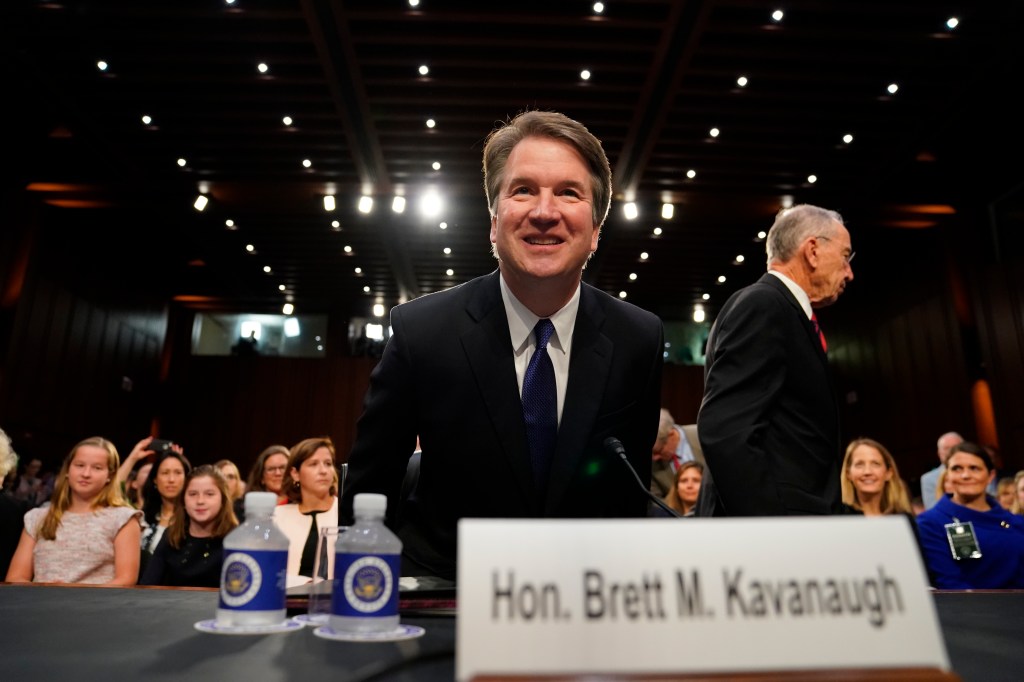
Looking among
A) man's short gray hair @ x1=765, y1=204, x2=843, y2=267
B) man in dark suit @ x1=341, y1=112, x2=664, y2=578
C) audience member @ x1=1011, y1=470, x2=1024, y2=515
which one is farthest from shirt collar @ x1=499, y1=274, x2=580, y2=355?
audience member @ x1=1011, y1=470, x2=1024, y2=515

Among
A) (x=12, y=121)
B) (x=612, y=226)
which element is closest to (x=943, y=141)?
(x=612, y=226)

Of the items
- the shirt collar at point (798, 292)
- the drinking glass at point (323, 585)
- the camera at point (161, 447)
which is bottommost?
the drinking glass at point (323, 585)

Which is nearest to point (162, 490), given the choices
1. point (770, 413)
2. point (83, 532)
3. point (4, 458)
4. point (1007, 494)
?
point (4, 458)

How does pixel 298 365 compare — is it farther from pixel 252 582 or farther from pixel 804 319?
pixel 252 582

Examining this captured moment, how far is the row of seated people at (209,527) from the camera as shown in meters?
3.19

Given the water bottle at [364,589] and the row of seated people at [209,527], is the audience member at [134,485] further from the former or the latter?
the water bottle at [364,589]

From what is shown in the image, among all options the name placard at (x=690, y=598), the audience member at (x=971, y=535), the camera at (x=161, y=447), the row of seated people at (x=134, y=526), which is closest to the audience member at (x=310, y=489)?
the row of seated people at (x=134, y=526)

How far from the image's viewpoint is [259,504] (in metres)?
0.84

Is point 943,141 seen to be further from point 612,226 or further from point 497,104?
point 497,104

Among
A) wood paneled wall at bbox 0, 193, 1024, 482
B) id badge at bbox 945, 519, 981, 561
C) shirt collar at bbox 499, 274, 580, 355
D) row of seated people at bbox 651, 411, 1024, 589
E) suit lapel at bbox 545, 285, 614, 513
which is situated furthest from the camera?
wood paneled wall at bbox 0, 193, 1024, 482

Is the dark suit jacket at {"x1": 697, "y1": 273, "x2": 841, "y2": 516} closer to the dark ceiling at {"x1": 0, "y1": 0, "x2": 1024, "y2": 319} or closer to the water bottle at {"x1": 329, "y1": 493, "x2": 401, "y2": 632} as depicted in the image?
the water bottle at {"x1": 329, "y1": 493, "x2": 401, "y2": 632}

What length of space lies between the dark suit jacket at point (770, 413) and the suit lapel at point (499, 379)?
2.50 feet

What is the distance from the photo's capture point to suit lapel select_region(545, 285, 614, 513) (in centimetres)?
116

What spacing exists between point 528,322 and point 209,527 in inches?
113
